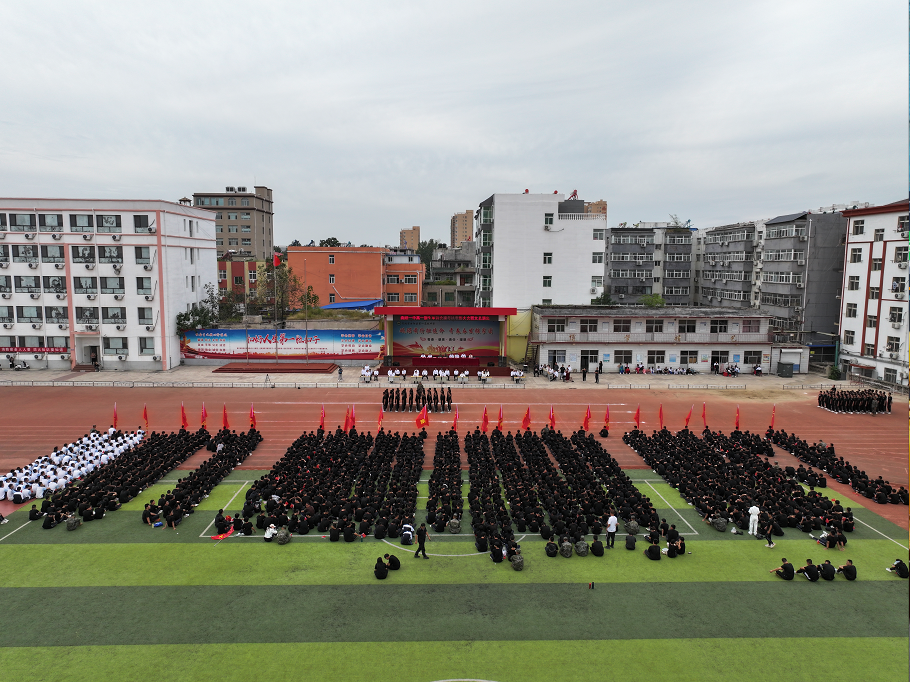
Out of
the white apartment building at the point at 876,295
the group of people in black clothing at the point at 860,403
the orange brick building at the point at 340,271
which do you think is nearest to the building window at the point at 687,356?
the white apartment building at the point at 876,295

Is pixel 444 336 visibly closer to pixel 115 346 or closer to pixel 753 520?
pixel 115 346

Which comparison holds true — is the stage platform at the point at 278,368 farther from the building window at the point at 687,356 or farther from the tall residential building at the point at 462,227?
the tall residential building at the point at 462,227

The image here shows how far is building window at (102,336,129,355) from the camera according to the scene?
42812 millimetres

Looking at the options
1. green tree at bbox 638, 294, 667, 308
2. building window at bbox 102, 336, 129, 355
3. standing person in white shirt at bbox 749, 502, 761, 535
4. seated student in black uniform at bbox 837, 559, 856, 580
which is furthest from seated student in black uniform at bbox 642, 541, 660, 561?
green tree at bbox 638, 294, 667, 308

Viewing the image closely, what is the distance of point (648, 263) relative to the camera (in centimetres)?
6762

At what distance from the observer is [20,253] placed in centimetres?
4206

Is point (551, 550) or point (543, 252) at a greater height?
point (543, 252)

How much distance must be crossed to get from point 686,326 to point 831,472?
21.9 meters

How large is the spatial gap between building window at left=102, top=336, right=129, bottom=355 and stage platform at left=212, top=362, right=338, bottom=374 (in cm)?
664

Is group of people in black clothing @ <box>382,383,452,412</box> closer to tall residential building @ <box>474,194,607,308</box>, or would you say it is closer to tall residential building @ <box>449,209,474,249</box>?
tall residential building @ <box>474,194,607,308</box>

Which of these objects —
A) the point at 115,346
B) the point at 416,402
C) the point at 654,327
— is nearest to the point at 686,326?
the point at 654,327

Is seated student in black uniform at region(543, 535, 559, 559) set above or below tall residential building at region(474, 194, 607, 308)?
below

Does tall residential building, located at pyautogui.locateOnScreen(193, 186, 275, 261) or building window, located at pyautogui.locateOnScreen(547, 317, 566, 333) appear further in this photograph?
tall residential building, located at pyautogui.locateOnScreen(193, 186, 275, 261)

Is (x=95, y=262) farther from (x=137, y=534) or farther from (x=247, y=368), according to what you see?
(x=137, y=534)
